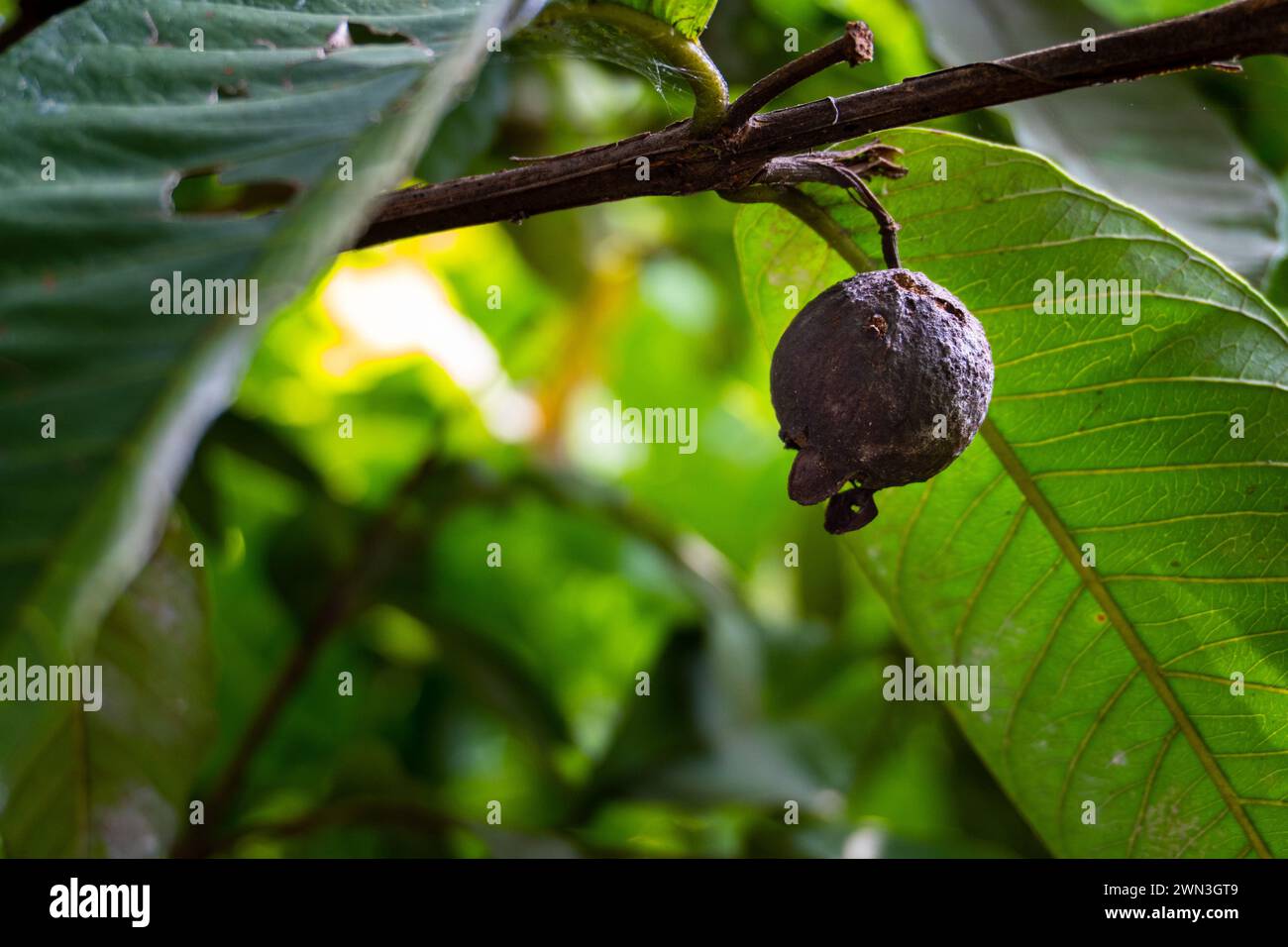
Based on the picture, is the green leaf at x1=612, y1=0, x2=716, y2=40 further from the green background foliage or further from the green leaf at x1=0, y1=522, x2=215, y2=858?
the green leaf at x1=0, y1=522, x2=215, y2=858

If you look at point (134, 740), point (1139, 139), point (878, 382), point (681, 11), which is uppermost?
point (1139, 139)

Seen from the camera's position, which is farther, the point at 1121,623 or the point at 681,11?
the point at 1121,623

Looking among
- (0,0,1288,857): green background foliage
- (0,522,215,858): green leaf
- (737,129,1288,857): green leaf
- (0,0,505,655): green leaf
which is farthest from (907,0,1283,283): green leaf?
(0,522,215,858): green leaf

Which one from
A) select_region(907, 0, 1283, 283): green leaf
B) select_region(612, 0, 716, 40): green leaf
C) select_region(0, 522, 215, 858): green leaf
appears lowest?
select_region(0, 522, 215, 858): green leaf

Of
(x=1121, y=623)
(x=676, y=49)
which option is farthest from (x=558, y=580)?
(x=676, y=49)

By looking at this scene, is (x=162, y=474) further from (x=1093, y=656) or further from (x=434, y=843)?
(x=434, y=843)

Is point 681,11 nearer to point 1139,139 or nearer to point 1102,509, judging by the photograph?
point 1102,509

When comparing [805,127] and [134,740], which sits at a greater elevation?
[805,127]
